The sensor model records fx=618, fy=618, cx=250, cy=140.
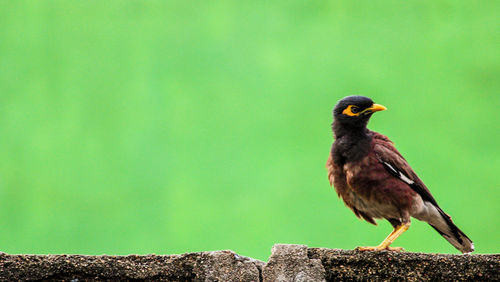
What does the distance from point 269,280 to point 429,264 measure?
658 millimetres

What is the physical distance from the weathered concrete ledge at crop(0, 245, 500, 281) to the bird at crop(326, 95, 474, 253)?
110 cm

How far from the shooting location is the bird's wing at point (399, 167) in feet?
12.6

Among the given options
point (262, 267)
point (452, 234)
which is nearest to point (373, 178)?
point (452, 234)

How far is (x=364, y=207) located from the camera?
12.7 feet

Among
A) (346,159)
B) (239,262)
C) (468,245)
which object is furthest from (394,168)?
(239,262)

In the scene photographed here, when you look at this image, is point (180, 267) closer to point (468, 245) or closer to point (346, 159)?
point (346, 159)

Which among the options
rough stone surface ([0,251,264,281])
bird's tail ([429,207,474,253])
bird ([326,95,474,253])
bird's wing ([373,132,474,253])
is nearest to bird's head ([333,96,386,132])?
bird ([326,95,474,253])

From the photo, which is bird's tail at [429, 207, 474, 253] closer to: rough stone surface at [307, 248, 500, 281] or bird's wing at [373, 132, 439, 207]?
bird's wing at [373, 132, 439, 207]

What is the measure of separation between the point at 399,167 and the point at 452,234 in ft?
2.09

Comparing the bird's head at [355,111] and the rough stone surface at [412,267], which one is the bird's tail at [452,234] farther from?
the rough stone surface at [412,267]

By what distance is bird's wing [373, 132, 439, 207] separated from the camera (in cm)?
384

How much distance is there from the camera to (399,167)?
12.6 ft

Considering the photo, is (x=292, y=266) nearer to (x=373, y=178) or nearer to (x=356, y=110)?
(x=373, y=178)

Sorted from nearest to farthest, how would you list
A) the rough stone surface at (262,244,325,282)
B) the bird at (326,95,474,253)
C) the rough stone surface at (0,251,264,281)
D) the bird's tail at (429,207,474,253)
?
1. the rough stone surface at (0,251,264,281)
2. the rough stone surface at (262,244,325,282)
3. the bird at (326,95,474,253)
4. the bird's tail at (429,207,474,253)
